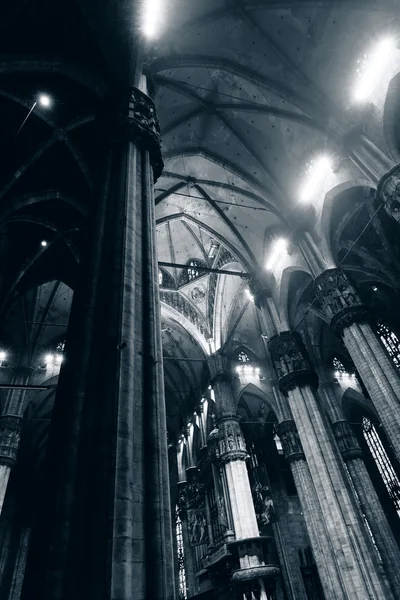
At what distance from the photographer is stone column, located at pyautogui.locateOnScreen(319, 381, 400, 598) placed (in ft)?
44.8

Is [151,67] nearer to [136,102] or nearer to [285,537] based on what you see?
[136,102]

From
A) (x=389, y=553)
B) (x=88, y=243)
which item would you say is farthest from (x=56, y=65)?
(x=389, y=553)

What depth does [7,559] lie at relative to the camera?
20.2m

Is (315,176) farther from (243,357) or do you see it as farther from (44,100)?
(243,357)

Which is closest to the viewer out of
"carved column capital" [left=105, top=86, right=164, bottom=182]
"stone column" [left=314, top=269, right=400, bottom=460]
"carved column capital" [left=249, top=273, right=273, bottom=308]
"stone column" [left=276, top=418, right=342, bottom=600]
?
"carved column capital" [left=105, top=86, right=164, bottom=182]

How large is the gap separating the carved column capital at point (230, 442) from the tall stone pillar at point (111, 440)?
11447 mm

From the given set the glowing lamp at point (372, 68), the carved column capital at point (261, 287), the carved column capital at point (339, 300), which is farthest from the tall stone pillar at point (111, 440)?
the carved column capital at point (261, 287)

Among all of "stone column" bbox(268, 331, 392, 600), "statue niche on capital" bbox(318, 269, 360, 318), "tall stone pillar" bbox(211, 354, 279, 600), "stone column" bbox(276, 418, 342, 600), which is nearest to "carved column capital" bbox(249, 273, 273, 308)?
"stone column" bbox(268, 331, 392, 600)

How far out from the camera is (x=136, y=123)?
22.5ft

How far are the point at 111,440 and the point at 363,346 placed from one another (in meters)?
7.32

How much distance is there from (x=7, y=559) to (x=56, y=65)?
75.1 feet

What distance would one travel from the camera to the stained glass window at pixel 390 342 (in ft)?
59.9

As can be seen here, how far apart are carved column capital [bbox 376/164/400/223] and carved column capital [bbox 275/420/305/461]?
8878mm

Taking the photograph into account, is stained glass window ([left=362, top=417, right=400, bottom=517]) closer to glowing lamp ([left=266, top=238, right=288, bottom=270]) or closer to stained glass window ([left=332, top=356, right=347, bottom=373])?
stained glass window ([left=332, top=356, right=347, bottom=373])
